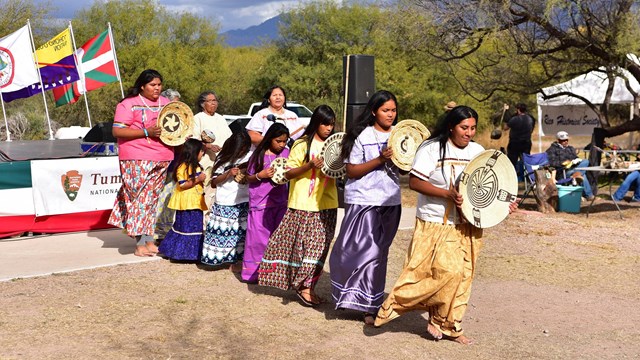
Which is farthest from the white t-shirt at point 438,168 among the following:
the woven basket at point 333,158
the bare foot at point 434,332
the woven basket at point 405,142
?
the woven basket at point 333,158

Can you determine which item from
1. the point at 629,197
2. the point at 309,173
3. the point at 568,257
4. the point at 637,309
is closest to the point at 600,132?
the point at 629,197

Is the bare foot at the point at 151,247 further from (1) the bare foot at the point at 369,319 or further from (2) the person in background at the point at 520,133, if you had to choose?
(2) the person in background at the point at 520,133

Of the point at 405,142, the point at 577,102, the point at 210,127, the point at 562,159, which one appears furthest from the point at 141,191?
the point at 577,102

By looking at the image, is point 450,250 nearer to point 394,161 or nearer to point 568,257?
point 394,161

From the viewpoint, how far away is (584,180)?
14477mm

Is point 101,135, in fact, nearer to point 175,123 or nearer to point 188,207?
point 175,123

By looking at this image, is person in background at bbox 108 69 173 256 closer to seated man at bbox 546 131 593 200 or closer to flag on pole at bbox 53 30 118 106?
flag on pole at bbox 53 30 118 106

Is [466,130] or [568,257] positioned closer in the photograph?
[466,130]

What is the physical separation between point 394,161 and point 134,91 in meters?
3.53

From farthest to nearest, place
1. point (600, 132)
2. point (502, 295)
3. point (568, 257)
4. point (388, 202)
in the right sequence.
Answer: point (600, 132)
point (568, 257)
point (502, 295)
point (388, 202)

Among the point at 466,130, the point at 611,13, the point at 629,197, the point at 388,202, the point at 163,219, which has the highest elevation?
the point at 611,13

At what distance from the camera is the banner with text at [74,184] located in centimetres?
1011

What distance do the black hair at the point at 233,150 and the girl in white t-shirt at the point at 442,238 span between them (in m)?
2.58

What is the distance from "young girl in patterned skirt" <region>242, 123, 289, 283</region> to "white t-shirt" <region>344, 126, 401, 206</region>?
1348mm
